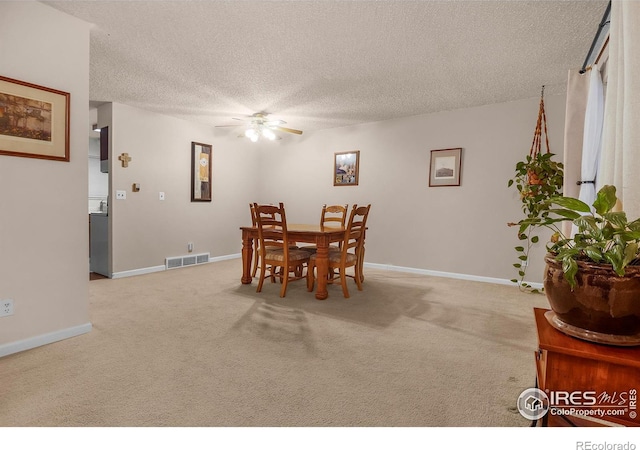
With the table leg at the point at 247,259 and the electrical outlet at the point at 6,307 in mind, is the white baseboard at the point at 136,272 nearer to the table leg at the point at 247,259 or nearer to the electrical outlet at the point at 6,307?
the table leg at the point at 247,259

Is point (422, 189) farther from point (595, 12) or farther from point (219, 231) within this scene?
point (219, 231)

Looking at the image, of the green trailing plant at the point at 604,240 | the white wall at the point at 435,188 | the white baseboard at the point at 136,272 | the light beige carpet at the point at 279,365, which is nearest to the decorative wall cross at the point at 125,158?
the white baseboard at the point at 136,272

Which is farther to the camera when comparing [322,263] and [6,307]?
[322,263]

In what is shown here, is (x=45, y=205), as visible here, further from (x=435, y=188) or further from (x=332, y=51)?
(x=435, y=188)

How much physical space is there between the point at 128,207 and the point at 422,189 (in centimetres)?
418

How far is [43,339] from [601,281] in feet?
10.1

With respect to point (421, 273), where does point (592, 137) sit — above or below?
above

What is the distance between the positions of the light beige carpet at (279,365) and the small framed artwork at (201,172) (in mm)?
2297

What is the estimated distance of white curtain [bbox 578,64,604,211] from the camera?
2.24 metres

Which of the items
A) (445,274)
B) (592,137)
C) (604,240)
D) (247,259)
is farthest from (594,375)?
(445,274)

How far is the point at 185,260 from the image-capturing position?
5.11m

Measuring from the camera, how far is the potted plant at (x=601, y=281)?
0.92 metres

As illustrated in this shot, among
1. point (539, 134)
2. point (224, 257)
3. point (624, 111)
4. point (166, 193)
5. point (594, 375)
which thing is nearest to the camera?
point (594, 375)
